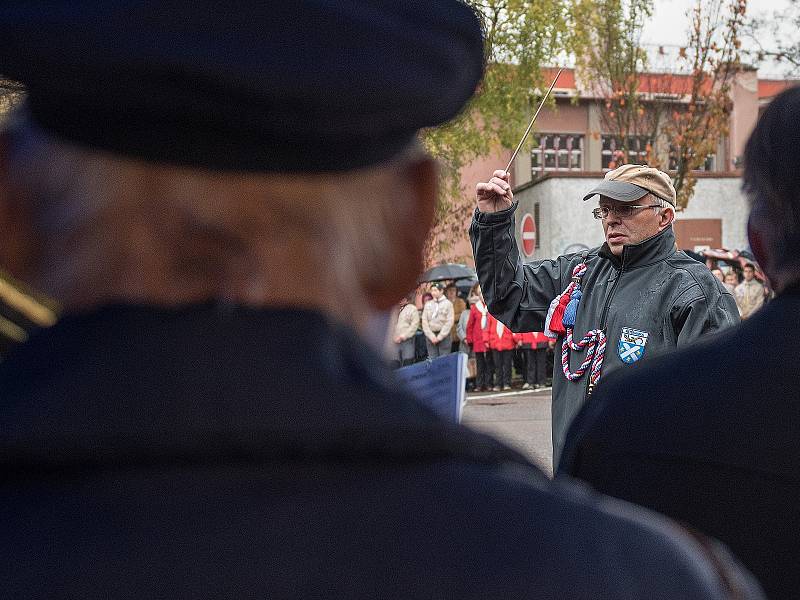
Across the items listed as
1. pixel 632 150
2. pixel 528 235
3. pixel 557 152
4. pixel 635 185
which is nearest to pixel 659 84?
pixel 632 150

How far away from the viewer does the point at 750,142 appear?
1.80 m

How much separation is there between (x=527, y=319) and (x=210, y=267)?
3.59 meters

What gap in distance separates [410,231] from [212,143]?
8.7 inches

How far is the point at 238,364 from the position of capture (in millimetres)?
851

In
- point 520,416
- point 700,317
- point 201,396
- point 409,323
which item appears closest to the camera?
point 201,396

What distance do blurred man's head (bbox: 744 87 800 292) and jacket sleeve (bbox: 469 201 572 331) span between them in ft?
7.70

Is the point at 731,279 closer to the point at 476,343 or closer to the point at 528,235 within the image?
the point at 476,343

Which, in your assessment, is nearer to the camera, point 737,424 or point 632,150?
point 737,424

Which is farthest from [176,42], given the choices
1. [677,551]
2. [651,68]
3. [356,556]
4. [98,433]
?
[651,68]

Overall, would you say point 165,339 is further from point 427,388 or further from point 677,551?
point 427,388

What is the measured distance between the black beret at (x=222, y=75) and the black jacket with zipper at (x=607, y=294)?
2993 millimetres

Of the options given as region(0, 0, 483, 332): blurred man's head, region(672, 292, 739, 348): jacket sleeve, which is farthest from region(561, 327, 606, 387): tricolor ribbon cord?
region(0, 0, 483, 332): blurred man's head

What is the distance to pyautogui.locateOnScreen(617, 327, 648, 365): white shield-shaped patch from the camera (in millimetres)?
3898

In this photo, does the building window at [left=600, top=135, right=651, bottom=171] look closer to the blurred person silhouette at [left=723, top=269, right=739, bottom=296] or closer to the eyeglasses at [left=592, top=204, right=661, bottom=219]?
the blurred person silhouette at [left=723, top=269, right=739, bottom=296]
